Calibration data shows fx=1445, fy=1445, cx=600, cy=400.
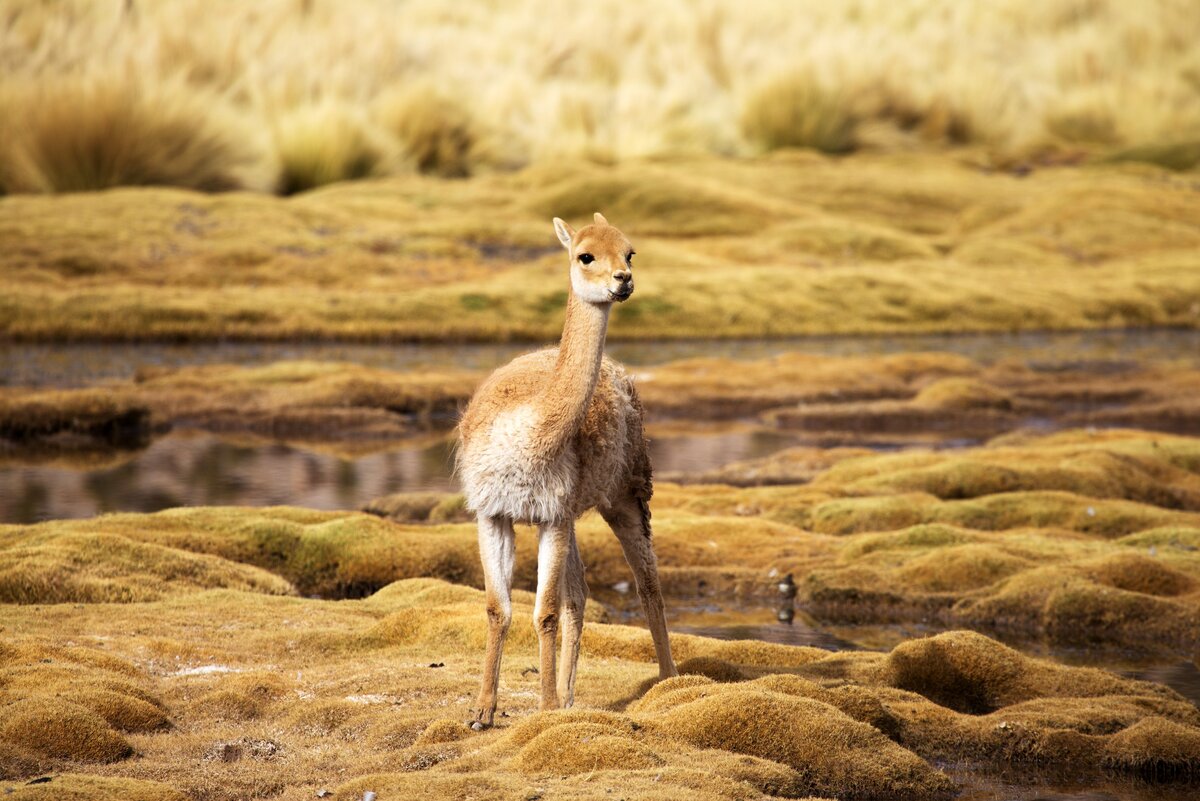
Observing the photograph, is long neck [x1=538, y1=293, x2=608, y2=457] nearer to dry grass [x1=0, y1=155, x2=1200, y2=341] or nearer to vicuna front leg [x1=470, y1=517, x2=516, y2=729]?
vicuna front leg [x1=470, y1=517, x2=516, y2=729]

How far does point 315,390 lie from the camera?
148 feet

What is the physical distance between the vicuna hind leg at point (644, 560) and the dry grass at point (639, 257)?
4959cm

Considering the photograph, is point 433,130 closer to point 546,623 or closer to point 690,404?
point 690,404

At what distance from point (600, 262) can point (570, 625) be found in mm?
3407

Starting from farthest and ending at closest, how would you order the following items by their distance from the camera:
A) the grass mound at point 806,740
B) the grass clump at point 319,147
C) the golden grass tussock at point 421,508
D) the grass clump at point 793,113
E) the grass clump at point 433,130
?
1. the grass clump at point 793,113
2. the grass clump at point 433,130
3. the grass clump at point 319,147
4. the golden grass tussock at point 421,508
5. the grass mound at point 806,740

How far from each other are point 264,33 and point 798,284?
61968mm

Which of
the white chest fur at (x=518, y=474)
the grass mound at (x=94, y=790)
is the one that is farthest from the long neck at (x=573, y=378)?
the grass mound at (x=94, y=790)

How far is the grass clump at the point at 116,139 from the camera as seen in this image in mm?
95125

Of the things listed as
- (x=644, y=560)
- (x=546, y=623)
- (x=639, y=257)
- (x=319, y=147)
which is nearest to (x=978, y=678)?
(x=644, y=560)

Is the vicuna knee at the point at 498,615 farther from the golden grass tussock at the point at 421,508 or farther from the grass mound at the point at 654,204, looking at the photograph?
the grass mound at the point at 654,204

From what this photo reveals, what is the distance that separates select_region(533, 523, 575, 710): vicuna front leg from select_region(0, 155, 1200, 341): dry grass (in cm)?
5107

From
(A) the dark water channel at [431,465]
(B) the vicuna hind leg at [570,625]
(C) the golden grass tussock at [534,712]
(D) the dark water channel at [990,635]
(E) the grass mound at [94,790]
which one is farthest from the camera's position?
(A) the dark water channel at [431,465]

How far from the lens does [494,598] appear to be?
495 inches

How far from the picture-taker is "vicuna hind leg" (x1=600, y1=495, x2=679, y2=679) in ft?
46.1
